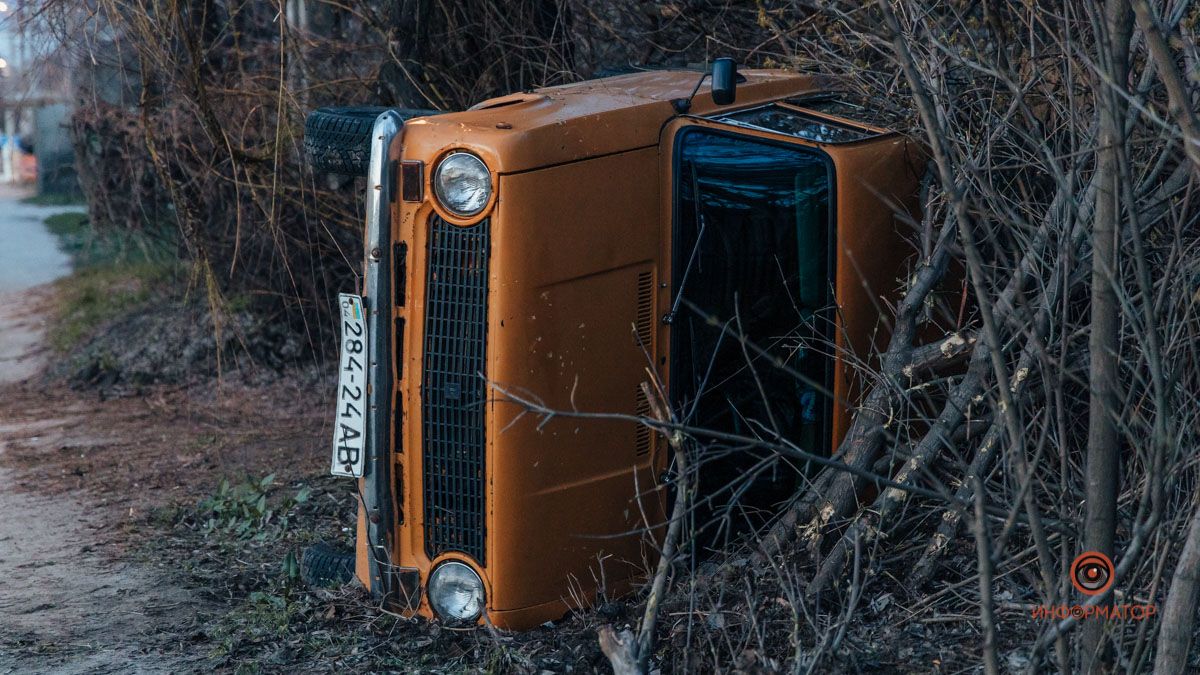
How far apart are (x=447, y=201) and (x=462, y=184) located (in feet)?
0.27

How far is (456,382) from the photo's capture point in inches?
160

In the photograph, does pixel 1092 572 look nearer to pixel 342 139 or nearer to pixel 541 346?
pixel 541 346

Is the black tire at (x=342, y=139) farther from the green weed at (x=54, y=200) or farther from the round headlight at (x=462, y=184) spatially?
the green weed at (x=54, y=200)

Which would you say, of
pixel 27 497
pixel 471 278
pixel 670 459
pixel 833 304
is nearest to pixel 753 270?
pixel 833 304

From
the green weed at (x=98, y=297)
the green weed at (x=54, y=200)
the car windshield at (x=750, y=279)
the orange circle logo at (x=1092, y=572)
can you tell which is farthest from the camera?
the green weed at (x=54, y=200)

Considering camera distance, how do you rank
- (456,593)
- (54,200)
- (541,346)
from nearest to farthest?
1. (541,346)
2. (456,593)
3. (54,200)

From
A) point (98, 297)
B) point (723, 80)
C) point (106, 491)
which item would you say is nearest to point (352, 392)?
point (723, 80)

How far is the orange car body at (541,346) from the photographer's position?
Answer: 13.0 feet

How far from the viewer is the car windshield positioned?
14.1 feet

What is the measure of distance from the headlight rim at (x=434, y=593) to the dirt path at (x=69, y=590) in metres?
0.85

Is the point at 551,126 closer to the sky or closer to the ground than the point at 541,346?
Answer: closer to the sky

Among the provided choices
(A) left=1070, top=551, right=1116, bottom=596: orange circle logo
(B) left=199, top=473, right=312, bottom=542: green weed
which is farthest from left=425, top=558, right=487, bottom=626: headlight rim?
(A) left=1070, top=551, right=1116, bottom=596: orange circle logo

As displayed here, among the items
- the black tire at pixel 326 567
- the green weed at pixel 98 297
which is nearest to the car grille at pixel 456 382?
the black tire at pixel 326 567

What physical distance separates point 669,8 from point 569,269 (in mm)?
3264
